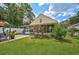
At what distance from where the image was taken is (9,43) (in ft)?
7.43

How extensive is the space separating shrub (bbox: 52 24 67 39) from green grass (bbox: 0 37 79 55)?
0.21 feet

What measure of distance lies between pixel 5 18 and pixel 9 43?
0.28m

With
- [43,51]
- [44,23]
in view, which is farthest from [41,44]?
[44,23]

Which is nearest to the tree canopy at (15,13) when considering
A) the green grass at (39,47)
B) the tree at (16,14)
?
the tree at (16,14)

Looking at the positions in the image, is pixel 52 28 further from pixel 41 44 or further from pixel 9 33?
pixel 9 33

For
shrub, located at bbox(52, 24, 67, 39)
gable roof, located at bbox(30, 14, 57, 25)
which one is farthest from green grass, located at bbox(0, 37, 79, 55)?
gable roof, located at bbox(30, 14, 57, 25)

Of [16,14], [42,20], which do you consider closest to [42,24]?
[42,20]

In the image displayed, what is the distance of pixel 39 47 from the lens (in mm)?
2238

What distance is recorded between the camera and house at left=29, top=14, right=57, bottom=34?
2.24 metres

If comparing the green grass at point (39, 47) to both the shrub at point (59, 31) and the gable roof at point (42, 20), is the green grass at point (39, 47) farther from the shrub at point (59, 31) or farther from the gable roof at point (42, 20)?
the gable roof at point (42, 20)

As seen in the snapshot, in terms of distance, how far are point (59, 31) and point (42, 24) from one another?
0.20 metres

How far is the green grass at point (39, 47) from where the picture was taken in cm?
223

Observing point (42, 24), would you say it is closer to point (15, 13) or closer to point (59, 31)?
point (59, 31)

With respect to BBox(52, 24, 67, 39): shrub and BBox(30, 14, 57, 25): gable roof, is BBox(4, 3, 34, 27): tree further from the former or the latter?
BBox(52, 24, 67, 39): shrub
